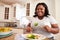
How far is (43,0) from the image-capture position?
2.67 feet

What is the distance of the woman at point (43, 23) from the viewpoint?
0.71m

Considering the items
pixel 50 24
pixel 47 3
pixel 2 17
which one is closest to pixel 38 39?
pixel 50 24

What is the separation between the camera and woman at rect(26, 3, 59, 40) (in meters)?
0.71

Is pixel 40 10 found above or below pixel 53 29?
above

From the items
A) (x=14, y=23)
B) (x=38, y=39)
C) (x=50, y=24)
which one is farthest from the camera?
(x=14, y=23)

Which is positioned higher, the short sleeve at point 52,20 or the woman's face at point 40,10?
the woman's face at point 40,10

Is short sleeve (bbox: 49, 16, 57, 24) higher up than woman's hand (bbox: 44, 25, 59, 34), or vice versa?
short sleeve (bbox: 49, 16, 57, 24)

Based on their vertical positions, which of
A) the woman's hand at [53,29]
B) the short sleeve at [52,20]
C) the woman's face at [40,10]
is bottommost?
the woman's hand at [53,29]

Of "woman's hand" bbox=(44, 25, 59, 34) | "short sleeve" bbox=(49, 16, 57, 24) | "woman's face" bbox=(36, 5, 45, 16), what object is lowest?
"woman's hand" bbox=(44, 25, 59, 34)

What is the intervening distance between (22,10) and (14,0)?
0.37ft

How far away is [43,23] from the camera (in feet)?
2.35

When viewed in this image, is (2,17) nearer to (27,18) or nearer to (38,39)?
(27,18)

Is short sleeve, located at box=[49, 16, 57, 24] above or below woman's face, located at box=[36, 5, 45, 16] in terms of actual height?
below

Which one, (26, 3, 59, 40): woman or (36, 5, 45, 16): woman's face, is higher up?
(36, 5, 45, 16): woman's face
